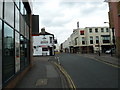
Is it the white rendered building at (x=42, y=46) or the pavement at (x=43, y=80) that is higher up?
the white rendered building at (x=42, y=46)

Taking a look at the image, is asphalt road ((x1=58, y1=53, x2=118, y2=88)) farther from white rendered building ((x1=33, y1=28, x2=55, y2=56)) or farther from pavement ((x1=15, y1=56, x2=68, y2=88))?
white rendered building ((x1=33, y1=28, x2=55, y2=56))

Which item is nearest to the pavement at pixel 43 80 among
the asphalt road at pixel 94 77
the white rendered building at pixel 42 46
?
the asphalt road at pixel 94 77

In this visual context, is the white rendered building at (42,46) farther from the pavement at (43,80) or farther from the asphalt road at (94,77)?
the pavement at (43,80)

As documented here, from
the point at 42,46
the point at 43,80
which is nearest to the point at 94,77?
the point at 43,80

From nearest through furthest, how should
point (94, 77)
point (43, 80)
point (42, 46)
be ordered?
1. point (43, 80)
2. point (94, 77)
3. point (42, 46)

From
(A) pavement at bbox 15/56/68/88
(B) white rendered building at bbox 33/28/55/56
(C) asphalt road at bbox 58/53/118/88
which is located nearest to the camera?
(C) asphalt road at bbox 58/53/118/88

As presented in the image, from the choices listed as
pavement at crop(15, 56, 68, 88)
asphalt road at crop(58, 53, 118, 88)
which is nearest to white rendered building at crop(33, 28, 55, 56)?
asphalt road at crop(58, 53, 118, 88)

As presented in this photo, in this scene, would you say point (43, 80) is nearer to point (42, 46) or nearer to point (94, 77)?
point (94, 77)

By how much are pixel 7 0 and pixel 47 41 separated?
3777 centimetres

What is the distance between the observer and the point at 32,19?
56.7 feet

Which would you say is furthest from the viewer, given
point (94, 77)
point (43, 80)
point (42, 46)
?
point (42, 46)

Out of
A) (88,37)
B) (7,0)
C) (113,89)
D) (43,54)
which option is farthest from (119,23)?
(88,37)

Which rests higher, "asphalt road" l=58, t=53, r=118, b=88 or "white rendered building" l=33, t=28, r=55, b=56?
"white rendered building" l=33, t=28, r=55, b=56

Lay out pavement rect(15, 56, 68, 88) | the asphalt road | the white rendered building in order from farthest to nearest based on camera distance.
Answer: the white rendered building, pavement rect(15, 56, 68, 88), the asphalt road
